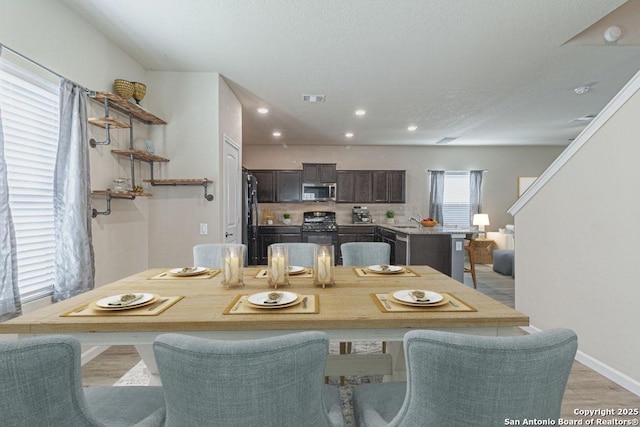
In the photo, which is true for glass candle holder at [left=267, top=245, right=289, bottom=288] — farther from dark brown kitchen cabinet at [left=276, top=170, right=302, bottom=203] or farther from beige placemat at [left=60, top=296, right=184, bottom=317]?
dark brown kitchen cabinet at [left=276, top=170, right=302, bottom=203]

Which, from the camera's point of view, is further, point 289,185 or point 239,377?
point 289,185

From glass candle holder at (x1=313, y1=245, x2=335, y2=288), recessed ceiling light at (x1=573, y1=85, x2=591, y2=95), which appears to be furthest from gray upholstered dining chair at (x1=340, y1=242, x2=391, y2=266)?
recessed ceiling light at (x1=573, y1=85, x2=591, y2=95)

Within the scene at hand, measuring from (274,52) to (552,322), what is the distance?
11.2ft

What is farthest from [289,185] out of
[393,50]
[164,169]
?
[393,50]

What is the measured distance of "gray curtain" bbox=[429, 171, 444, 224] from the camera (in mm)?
7449

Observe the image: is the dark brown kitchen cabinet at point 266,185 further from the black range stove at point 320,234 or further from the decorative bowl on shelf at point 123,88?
the decorative bowl on shelf at point 123,88

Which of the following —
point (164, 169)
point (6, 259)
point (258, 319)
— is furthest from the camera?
point (164, 169)

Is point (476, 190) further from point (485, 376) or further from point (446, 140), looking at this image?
point (485, 376)

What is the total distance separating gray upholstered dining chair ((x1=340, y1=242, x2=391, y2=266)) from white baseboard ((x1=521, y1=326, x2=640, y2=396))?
1647mm

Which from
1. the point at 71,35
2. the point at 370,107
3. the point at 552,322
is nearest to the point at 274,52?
the point at 71,35

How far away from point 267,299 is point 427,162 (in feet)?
22.4

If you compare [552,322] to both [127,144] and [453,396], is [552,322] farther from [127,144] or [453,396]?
[127,144]

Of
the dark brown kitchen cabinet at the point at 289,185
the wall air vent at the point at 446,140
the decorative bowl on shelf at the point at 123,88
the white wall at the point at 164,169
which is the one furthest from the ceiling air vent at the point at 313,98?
the wall air vent at the point at 446,140

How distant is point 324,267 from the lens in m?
1.71
